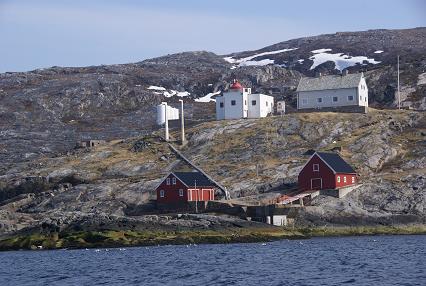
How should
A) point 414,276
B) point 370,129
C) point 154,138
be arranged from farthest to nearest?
point 154,138
point 370,129
point 414,276

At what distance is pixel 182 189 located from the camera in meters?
95.2

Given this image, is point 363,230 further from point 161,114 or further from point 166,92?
point 166,92

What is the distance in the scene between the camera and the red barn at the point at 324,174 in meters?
92.8

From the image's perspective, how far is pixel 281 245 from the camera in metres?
73.8

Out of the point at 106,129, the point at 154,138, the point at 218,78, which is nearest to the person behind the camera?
the point at 154,138

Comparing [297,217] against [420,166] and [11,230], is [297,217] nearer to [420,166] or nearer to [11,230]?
[420,166]

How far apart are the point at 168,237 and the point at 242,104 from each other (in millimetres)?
46845

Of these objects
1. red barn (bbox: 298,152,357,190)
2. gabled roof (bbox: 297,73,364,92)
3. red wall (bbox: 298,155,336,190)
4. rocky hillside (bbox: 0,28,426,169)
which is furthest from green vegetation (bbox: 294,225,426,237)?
rocky hillside (bbox: 0,28,426,169)

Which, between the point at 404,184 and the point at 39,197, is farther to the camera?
the point at 39,197

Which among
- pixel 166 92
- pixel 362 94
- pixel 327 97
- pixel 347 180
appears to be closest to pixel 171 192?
pixel 347 180

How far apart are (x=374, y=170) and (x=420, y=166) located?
4989mm

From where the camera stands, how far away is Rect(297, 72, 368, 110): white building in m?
120

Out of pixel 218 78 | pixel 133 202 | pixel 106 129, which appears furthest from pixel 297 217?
pixel 218 78

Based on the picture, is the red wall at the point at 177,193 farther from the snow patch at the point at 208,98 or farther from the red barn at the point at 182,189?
the snow patch at the point at 208,98
